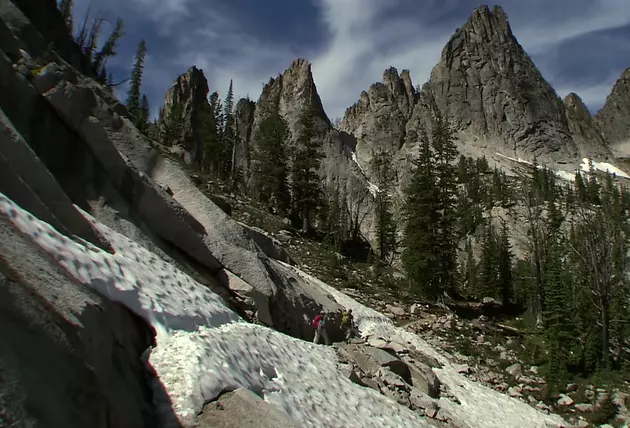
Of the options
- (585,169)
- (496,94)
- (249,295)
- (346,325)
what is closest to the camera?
(249,295)

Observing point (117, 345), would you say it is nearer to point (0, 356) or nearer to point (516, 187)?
point (0, 356)

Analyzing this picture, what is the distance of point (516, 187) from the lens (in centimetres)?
11575

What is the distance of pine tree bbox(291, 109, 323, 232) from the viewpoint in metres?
39.9

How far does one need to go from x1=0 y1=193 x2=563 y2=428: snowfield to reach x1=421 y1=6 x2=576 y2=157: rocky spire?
489 ft

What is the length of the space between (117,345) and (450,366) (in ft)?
44.7

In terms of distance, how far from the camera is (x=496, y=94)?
153375mm

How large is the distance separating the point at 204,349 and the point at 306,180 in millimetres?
34618

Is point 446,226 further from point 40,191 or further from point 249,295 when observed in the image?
point 40,191

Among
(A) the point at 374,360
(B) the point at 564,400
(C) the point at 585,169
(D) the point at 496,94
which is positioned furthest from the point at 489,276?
(C) the point at 585,169

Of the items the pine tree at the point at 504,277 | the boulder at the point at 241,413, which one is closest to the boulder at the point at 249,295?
the boulder at the point at 241,413

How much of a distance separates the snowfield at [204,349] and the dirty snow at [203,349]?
15 millimetres

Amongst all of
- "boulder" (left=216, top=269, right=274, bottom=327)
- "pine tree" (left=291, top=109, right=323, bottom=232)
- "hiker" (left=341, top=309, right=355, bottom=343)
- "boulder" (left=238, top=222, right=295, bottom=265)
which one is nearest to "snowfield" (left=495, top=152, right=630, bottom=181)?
"pine tree" (left=291, top=109, right=323, bottom=232)

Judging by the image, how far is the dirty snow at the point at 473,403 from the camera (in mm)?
12266

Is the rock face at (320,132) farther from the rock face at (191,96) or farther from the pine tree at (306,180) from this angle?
the pine tree at (306,180)
